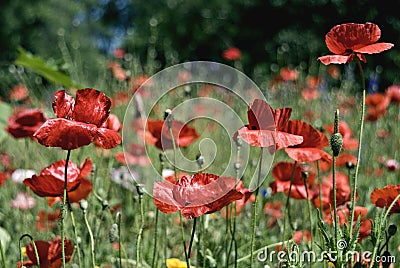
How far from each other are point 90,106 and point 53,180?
0.17 m

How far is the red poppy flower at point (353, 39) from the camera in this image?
2.90ft

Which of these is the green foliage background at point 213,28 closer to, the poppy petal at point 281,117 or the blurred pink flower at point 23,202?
the blurred pink flower at point 23,202

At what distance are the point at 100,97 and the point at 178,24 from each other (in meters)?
9.64

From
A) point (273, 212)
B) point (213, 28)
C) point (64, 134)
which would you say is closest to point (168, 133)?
point (64, 134)

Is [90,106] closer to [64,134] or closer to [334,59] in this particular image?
[64,134]

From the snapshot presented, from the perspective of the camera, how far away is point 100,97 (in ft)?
2.84

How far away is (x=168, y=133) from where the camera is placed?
4.06 feet

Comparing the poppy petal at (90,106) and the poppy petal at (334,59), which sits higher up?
the poppy petal at (334,59)

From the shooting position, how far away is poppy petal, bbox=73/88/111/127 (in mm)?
865

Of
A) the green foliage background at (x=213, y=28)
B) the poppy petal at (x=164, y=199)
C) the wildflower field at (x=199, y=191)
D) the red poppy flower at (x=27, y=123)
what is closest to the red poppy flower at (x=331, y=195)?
the wildflower field at (x=199, y=191)

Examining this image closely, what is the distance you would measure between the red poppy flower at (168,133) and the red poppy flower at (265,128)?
1.13ft

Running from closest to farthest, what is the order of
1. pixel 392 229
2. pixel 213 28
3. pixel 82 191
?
pixel 392 229 < pixel 82 191 < pixel 213 28

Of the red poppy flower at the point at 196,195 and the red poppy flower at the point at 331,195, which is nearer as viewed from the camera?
the red poppy flower at the point at 196,195

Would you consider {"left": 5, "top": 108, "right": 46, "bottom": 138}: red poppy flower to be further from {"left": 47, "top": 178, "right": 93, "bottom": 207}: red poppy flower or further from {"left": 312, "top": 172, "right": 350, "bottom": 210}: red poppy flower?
{"left": 312, "top": 172, "right": 350, "bottom": 210}: red poppy flower
